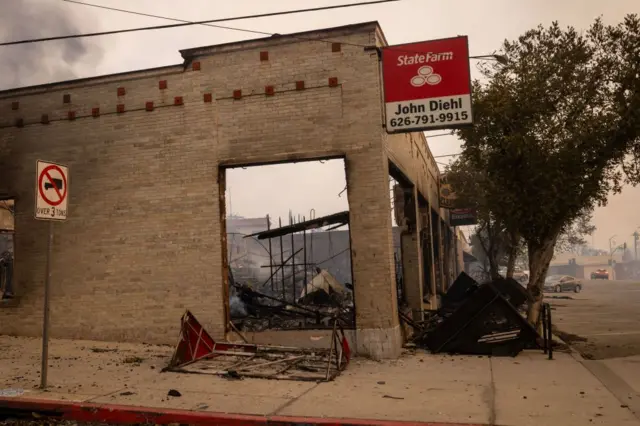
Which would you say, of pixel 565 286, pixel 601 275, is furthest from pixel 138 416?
pixel 601 275

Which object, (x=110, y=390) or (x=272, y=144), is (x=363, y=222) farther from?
(x=110, y=390)

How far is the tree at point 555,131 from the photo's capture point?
11.9 metres

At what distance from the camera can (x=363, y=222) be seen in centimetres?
1013

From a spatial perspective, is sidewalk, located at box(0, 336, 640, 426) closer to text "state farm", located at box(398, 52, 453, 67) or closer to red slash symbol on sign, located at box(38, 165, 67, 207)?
red slash symbol on sign, located at box(38, 165, 67, 207)

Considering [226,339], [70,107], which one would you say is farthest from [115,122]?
[226,339]

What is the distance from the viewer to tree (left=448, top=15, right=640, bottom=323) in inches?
469

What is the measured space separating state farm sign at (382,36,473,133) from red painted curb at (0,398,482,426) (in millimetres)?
6145

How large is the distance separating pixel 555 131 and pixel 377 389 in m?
8.17

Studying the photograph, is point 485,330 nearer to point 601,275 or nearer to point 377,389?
point 377,389

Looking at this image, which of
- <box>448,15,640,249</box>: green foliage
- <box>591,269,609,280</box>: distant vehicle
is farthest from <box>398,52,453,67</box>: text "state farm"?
<box>591,269,609,280</box>: distant vehicle

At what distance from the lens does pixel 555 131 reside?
1239 cm

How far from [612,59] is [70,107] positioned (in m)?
12.4

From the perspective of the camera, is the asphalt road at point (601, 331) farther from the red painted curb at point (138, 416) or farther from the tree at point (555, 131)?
the red painted curb at point (138, 416)

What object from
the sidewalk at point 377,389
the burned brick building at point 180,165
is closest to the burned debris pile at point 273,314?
the burned brick building at point 180,165
